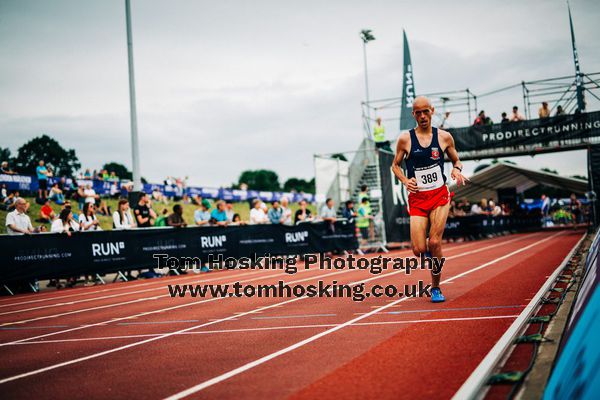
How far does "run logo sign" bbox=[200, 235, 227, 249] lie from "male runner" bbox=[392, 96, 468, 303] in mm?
10940

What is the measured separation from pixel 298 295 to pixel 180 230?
324 inches

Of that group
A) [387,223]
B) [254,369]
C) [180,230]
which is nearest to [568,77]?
[387,223]

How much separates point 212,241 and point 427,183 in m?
11.3

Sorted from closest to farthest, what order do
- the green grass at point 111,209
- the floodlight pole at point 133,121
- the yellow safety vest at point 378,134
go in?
the floodlight pole at point 133,121 → the green grass at point 111,209 → the yellow safety vest at point 378,134

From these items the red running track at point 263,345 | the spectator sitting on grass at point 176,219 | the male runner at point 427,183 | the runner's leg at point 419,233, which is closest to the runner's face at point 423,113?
the male runner at point 427,183

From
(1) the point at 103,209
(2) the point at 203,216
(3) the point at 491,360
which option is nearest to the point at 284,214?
(2) the point at 203,216

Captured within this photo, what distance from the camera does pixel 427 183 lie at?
7.04 meters

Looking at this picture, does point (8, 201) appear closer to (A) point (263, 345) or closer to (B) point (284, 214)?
(B) point (284, 214)

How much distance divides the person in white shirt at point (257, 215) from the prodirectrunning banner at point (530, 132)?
11919 millimetres

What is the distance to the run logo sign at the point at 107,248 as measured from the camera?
14.3 meters

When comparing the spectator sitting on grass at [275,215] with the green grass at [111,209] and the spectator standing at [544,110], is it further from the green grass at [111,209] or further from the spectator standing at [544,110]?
the spectator standing at [544,110]

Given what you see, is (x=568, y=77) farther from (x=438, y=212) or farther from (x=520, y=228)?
(x=438, y=212)

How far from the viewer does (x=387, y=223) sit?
2080 cm

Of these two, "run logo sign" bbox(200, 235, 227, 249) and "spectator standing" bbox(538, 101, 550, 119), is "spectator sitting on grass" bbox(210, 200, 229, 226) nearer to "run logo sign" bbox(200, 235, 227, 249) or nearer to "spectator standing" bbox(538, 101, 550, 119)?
"run logo sign" bbox(200, 235, 227, 249)
